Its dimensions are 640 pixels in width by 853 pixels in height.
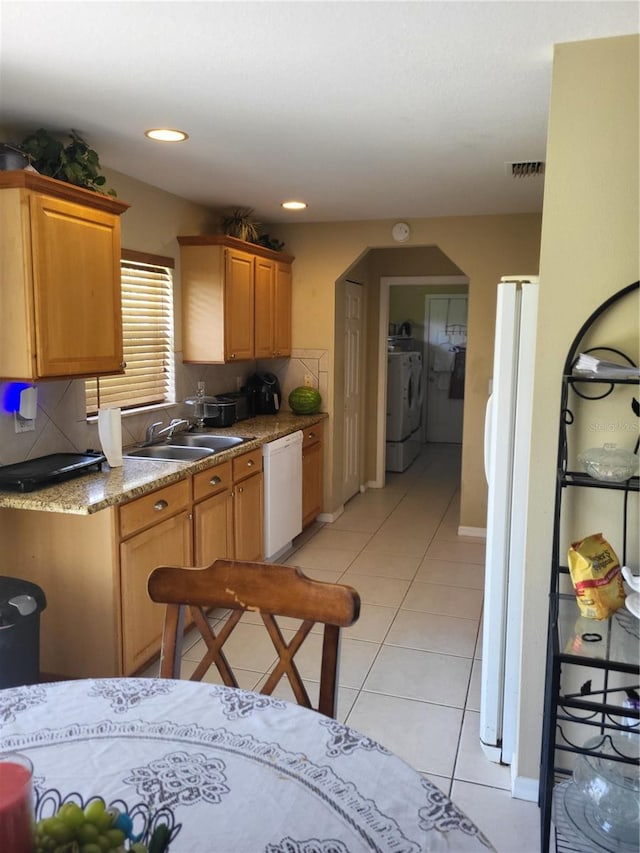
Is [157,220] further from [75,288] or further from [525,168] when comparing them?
[525,168]

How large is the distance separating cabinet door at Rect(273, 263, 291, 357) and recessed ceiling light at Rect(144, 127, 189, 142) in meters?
2.04

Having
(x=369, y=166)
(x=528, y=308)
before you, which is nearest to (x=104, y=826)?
(x=528, y=308)

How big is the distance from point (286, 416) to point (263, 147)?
234 cm

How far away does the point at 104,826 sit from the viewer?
848 mm

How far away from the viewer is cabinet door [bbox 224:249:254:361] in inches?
165

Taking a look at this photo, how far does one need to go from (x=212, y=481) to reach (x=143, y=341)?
1.05 m

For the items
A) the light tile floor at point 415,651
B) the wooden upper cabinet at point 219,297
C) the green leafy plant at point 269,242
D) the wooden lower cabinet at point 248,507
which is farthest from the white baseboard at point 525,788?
the green leafy plant at point 269,242

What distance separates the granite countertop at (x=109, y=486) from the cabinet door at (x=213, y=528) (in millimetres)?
211

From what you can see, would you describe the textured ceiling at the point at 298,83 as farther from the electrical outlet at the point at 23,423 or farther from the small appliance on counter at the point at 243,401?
the small appliance on counter at the point at 243,401

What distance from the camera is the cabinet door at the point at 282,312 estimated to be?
4.94 meters

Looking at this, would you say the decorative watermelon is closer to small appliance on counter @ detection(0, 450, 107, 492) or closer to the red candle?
small appliance on counter @ detection(0, 450, 107, 492)

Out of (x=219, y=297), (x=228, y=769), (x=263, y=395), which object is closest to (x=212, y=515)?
(x=219, y=297)

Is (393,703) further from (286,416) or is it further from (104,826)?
(286,416)

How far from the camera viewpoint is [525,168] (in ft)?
11.2
